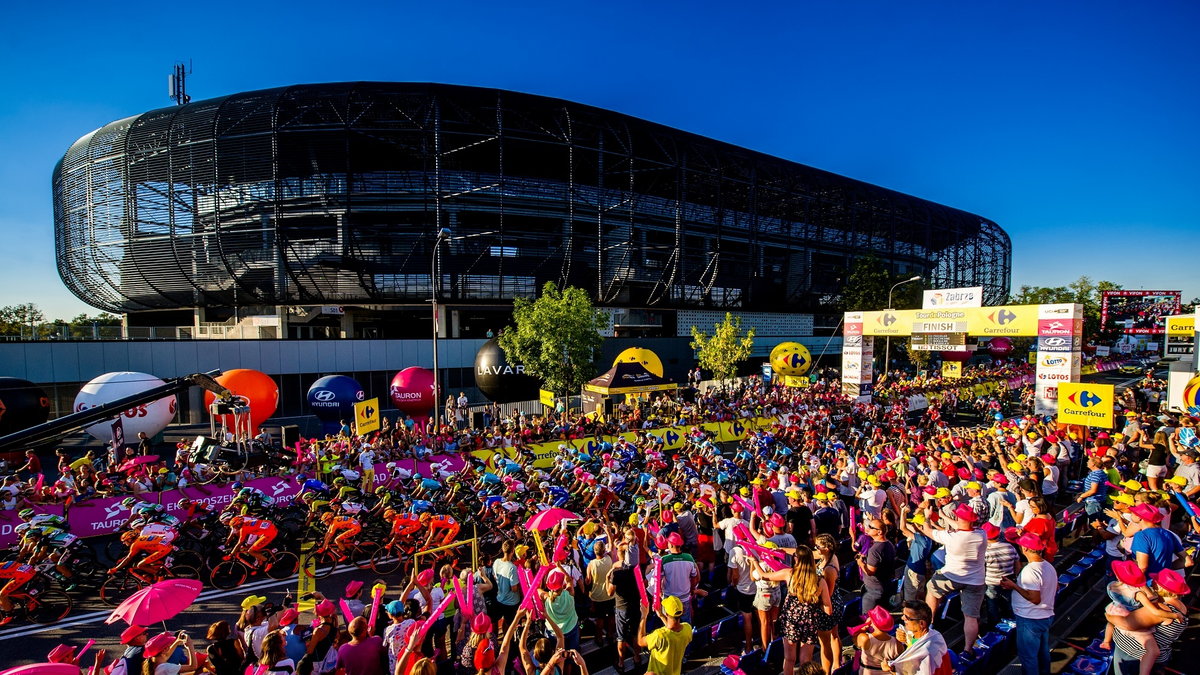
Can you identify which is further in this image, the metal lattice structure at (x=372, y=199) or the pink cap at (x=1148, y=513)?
the metal lattice structure at (x=372, y=199)

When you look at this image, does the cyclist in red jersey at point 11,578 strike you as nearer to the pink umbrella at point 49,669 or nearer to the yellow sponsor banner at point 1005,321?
the pink umbrella at point 49,669

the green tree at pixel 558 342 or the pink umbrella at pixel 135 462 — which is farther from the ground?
the green tree at pixel 558 342

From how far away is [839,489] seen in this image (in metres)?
10.0

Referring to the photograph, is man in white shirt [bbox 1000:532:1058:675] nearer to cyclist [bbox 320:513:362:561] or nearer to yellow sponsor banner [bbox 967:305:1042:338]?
cyclist [bbox 320:513:362:561]

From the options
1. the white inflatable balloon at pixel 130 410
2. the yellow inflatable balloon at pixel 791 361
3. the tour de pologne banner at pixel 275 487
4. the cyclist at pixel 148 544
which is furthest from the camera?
the yellow inflatable balloon at pixel 791 361

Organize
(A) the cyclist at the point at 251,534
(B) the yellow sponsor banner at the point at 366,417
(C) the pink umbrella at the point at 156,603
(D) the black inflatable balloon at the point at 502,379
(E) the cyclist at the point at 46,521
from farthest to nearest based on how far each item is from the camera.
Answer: (D) the black inflatable balloon at the point at 502,379, (B) the yellow sponsor banner at the point at 366,417, (A) the cyclist at the point at 251,534, (E) the cyclist at the point at 46,521, (C) the pink umbrella at the point at 156,603

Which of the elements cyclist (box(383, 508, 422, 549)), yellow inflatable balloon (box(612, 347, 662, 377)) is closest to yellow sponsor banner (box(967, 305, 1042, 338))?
yellow inflatable balloon (box(612, 347, 662, 377))

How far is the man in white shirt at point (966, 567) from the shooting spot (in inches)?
217

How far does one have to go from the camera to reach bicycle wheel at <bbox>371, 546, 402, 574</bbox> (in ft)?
30.3

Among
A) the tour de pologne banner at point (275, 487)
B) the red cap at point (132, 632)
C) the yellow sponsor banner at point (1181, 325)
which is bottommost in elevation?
the tour de pologne banner at point (275, 487)

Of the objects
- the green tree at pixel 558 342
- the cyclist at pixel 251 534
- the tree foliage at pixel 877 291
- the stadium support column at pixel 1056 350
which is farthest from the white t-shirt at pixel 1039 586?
the tree foliage at pixel 877 291

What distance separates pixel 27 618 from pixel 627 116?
122ft

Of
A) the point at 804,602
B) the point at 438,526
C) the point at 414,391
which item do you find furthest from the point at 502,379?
the point at 804,602

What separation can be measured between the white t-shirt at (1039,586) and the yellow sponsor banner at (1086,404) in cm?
1112
